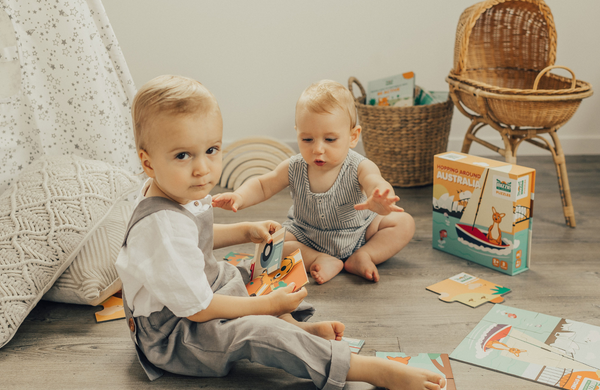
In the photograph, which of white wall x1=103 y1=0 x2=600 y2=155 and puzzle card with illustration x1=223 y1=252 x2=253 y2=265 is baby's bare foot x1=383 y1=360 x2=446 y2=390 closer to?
puzzle card with illustration x1=223 y1=252 x2=253 y2=265

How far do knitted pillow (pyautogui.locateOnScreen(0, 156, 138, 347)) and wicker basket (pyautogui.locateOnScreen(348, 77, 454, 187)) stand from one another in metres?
1.00

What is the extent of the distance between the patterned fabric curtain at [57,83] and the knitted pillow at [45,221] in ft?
0.66

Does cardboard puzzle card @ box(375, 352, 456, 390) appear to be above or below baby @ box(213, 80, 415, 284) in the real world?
below

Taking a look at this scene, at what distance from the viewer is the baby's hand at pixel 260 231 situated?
3.63 ft

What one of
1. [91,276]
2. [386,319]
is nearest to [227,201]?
[91,276]

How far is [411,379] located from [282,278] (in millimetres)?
351

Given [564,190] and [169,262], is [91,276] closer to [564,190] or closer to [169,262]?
[169,262]

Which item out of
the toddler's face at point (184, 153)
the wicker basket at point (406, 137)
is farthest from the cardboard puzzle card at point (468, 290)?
the wicker basket at point (406, 137)

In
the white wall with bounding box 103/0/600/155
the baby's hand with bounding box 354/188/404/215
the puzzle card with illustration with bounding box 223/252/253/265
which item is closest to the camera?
the baby's hand with bounding box 354/188/404/215

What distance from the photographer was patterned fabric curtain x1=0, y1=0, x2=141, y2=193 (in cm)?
139

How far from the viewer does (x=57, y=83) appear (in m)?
1.45

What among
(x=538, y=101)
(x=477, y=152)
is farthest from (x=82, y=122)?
(x=477, y=152)

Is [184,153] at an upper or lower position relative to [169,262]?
upper

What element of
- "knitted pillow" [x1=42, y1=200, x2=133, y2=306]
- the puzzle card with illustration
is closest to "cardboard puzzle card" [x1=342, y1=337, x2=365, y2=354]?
the puzzle card with illustration
